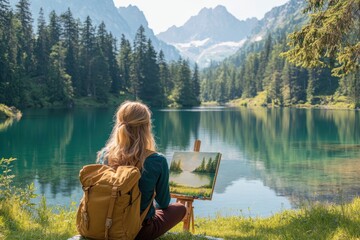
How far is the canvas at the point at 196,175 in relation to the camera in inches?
298

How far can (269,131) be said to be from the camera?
48750mm

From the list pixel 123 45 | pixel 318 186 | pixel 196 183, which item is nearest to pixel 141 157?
pixel 196 183

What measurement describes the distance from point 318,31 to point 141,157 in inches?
334

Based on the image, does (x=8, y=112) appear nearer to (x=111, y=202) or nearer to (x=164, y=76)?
(x=111, y=202)

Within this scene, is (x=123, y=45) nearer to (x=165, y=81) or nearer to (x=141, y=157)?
(x=165, y=81)

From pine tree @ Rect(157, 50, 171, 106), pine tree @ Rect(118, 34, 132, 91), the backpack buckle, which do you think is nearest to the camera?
the backpack buckle

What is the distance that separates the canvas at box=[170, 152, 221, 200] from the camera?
24.8 feet

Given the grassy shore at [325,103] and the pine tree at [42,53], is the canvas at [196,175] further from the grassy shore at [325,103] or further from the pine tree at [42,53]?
the grassy shore at [325,103]

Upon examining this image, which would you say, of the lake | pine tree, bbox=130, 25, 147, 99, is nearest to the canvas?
the lake

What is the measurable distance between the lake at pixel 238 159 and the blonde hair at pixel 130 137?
481 cm

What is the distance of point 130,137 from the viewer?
17.4 ft

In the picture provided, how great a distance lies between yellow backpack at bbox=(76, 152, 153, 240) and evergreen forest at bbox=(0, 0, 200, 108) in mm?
57236

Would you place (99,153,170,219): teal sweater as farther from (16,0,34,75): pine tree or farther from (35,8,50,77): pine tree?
(35,8,50,77): pine tree

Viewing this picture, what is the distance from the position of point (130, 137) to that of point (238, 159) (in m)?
24.4
